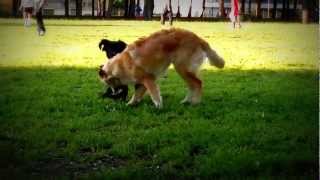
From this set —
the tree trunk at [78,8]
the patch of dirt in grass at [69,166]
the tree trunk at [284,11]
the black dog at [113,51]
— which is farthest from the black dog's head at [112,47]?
the patch of dirt in grass at [69,166]

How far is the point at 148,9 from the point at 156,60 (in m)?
1.19

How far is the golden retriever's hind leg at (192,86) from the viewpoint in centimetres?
835

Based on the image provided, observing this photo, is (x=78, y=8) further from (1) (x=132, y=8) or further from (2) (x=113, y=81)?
(2) (x=113, y=81)

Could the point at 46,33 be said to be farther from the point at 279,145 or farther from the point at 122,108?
the point at 279,145

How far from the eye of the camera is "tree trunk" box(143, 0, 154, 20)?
6791mm

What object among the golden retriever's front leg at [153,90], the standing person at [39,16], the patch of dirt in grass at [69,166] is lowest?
the patch of dirt in grass at [69,166]

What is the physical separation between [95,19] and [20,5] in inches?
47.8

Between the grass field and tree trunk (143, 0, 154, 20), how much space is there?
11.4 inches

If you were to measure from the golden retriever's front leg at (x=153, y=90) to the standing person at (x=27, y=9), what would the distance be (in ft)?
7.89

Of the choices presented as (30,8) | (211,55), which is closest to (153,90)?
(211,55)

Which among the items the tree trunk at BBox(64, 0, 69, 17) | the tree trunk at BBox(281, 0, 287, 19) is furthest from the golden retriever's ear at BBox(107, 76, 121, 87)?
the tree trunk at BBox(281, 0, 287, 19)

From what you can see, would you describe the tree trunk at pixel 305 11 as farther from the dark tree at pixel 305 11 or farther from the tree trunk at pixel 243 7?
the tree trunk at pixel 243 7

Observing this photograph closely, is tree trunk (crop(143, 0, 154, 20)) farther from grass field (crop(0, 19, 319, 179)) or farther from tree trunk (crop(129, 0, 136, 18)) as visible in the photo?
grass field (crop(0, 19, 319, 179))

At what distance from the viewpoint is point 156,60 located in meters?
8.05
